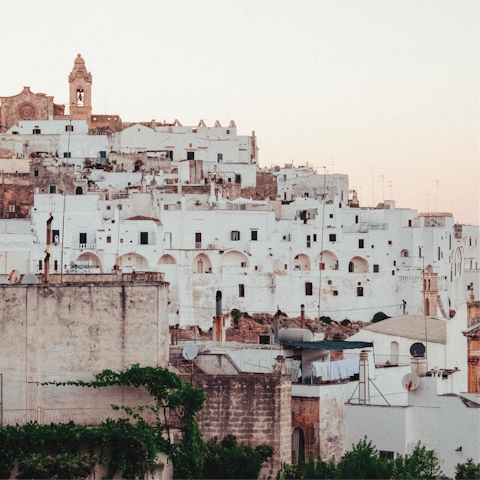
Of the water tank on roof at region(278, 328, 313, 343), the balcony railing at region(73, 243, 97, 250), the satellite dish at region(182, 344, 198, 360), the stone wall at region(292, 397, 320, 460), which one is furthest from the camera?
the balcony railing at region(73, 243, 97, 250)

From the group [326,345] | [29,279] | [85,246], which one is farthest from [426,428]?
[85,246]

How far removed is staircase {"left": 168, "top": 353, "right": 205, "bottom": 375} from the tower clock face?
53865 millimetres

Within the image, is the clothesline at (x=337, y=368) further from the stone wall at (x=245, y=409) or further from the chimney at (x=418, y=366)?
the stone wall at (x=245, y=409)

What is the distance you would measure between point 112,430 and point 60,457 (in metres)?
0.94

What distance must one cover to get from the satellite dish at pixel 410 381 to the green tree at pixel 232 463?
543cm

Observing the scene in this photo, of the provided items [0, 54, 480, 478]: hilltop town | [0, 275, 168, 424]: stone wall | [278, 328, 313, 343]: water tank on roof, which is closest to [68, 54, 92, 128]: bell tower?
[0, 54, 480, 478]: hilltop town

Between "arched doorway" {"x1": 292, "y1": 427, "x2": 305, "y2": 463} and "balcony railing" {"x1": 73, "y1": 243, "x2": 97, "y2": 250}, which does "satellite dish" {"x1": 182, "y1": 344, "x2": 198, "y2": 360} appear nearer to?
"arched doorway" {"x1": 292, "y1": 427, "x2": 305, "y2": 463}

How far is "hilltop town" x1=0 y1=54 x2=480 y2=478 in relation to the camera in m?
18.8

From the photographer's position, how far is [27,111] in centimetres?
7406

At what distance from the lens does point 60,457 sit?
17.9 meters

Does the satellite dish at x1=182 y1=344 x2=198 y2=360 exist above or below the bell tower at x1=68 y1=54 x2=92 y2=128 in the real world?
below

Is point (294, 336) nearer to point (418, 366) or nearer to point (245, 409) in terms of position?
point (418, 366)

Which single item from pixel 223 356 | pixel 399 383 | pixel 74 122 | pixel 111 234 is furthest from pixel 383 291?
pixel 223 356

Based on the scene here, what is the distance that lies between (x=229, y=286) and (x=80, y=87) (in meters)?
25.0
